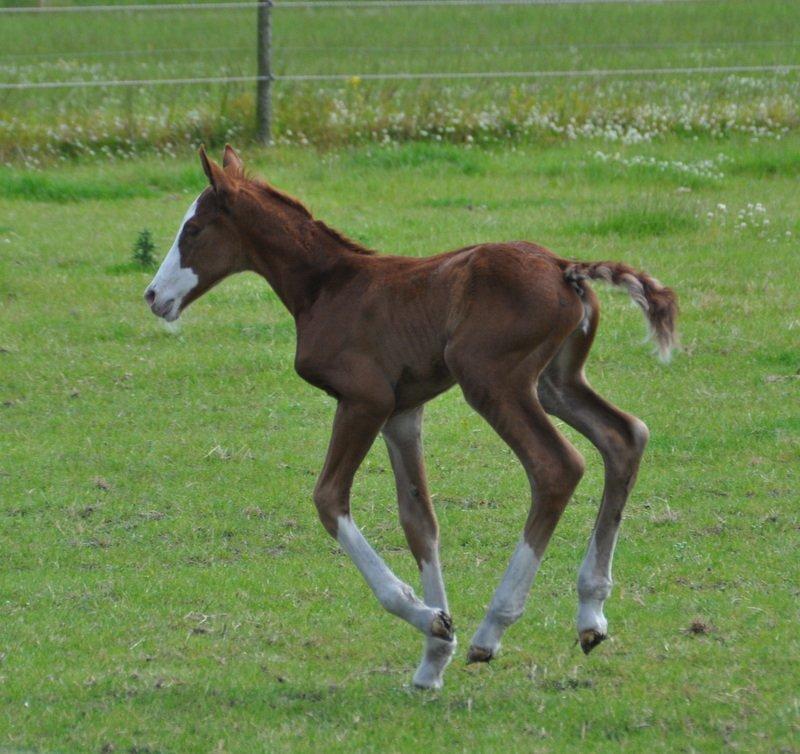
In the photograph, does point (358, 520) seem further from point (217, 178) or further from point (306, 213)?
point (217, 178)

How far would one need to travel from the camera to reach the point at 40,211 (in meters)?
12.8

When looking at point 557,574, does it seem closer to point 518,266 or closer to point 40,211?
point 518,266

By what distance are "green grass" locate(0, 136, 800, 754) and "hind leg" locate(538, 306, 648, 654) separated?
1.01 ft

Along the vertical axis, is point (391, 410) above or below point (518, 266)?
below

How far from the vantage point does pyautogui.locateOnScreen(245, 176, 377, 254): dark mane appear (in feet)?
17.6

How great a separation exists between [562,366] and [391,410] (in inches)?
25.3

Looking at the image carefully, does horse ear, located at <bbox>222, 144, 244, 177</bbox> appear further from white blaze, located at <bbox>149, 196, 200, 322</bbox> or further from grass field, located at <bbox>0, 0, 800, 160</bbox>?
grass field, located at <bbox>0, 0, 800, 160</bbox>

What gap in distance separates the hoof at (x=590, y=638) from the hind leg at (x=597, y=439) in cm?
4

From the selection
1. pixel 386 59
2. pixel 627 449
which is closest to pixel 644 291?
pixel 627 449

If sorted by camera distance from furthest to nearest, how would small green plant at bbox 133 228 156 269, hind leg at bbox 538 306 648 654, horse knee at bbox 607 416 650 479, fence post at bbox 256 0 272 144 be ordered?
1. fence post at bbox 256 0 272 144
2. small green plant at bbox 133 228 156 269
3. horse knee at bbox 607 416 650 479
4. hind leg at bbox 538 306 648 654

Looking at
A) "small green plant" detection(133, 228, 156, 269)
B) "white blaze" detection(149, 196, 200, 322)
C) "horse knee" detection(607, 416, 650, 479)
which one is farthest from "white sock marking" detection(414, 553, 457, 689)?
"small green plant" detection(133, 228, 156, 269)

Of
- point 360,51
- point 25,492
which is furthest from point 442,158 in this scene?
point 25,492

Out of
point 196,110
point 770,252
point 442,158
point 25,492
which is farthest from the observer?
point 196,110

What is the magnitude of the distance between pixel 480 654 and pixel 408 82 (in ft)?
40.2
